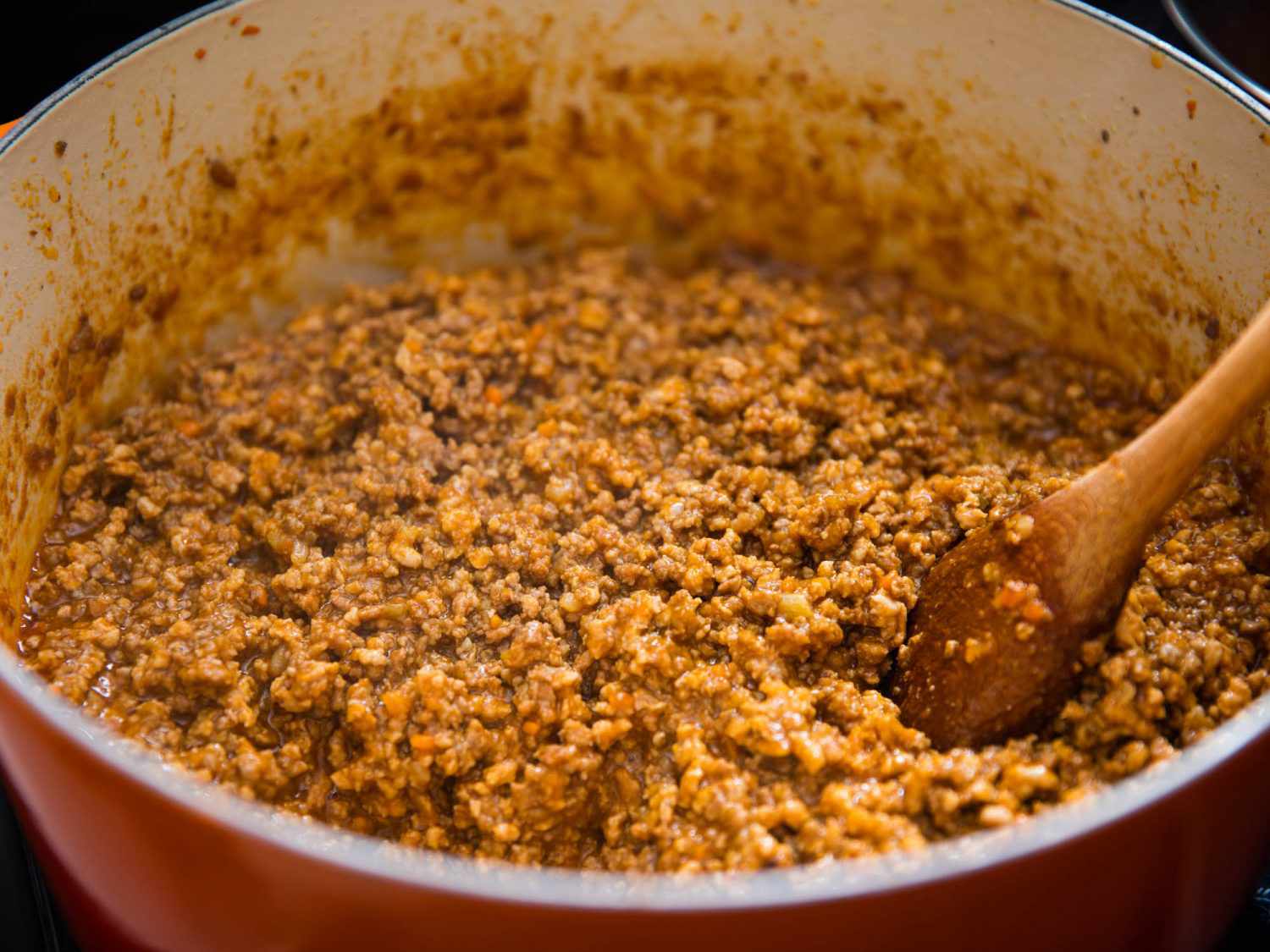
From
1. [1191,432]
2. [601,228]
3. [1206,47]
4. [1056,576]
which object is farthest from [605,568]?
[1206,47]

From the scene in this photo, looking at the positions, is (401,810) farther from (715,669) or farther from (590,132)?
(590,132)

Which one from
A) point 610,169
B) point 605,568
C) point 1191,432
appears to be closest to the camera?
point 1191,432

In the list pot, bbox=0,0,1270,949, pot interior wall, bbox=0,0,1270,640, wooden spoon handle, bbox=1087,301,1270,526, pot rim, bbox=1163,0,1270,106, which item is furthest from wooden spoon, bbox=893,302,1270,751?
pot rim, bbox=1163,0,1270,106

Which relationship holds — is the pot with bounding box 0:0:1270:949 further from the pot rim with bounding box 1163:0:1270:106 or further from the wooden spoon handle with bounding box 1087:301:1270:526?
the wooden spoon handle with bounding box 1087:301:1270:526

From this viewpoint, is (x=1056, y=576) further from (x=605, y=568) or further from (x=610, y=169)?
(x=610, y=169)

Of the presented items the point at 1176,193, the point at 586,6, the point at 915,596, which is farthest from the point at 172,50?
the point at 1176,193

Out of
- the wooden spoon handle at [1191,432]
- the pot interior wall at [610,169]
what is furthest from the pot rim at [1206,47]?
the wooden spoon handle at [1191,432]

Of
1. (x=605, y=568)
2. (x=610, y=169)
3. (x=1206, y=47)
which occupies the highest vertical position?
(x=1206, y=47)
